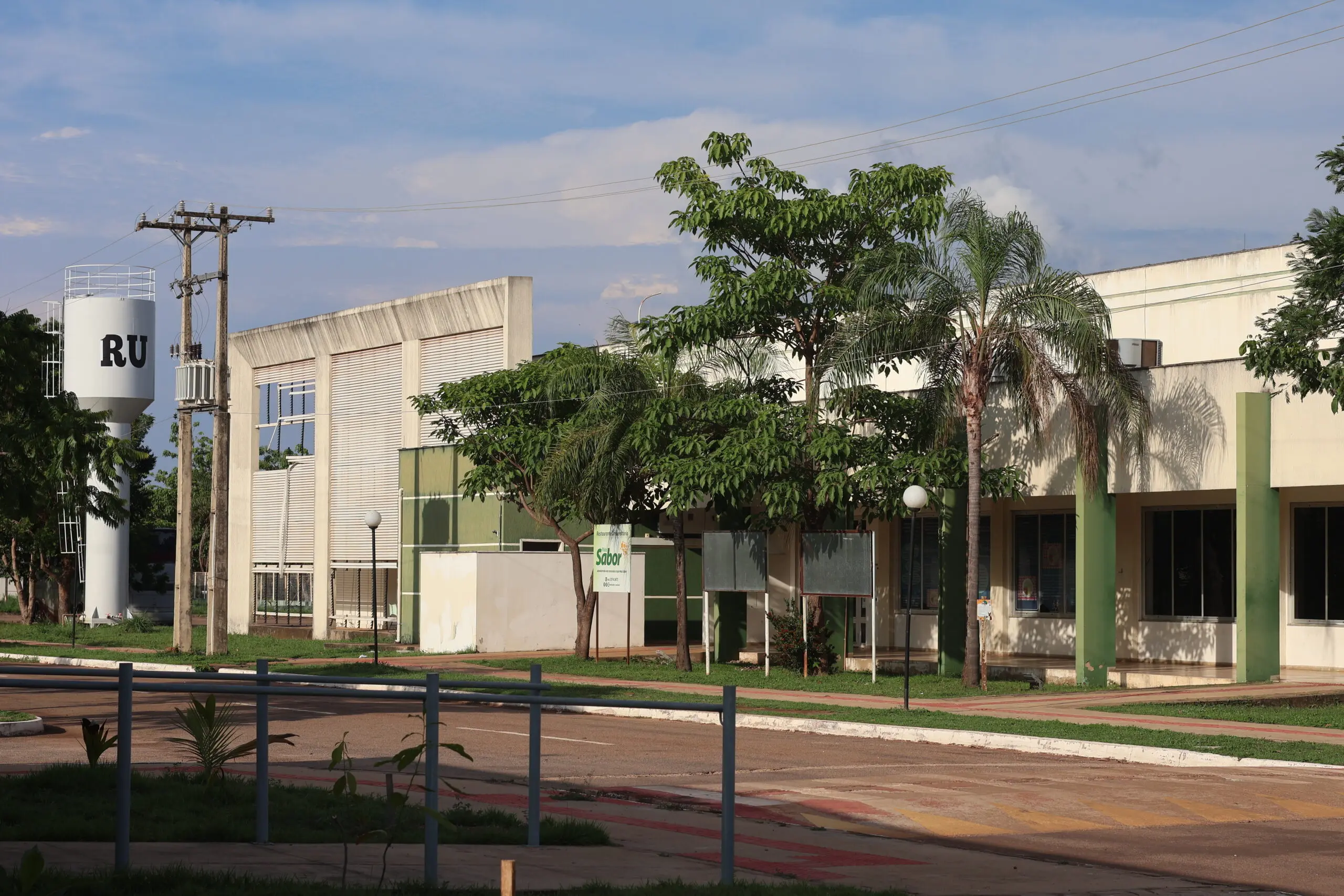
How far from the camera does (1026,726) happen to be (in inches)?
802

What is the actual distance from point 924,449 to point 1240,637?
20.6 feet

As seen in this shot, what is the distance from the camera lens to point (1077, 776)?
1619cm

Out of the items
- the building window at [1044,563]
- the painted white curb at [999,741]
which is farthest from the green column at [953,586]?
the painted white curb at [999,741]

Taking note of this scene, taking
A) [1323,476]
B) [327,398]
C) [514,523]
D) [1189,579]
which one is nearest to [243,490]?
[327,398]

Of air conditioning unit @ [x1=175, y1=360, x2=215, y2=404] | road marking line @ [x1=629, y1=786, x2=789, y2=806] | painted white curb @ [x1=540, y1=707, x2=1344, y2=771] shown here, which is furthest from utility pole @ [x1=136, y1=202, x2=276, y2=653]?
road marking line @ [x1=629, y1=786, x2=789, y2=806]

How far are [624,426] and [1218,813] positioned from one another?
1825cm

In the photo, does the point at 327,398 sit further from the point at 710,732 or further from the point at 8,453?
the point at 8,453

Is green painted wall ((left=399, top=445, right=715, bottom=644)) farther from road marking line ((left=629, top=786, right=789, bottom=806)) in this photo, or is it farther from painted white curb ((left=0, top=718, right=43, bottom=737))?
road marking line ((left=629, top=786, right=789, bottom=806))

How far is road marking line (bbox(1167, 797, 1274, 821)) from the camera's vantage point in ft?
43.7

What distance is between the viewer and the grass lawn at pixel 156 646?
3541 cm

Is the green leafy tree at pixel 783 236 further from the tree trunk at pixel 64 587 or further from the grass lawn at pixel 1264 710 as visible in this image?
the tree trunk at pixel 64 587

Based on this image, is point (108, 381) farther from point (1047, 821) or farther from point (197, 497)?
point (1047, 821)

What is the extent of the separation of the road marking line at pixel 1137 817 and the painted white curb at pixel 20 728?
12.2 metres

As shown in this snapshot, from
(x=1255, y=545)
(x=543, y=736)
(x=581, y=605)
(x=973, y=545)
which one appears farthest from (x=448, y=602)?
(x=1255, y=545)
